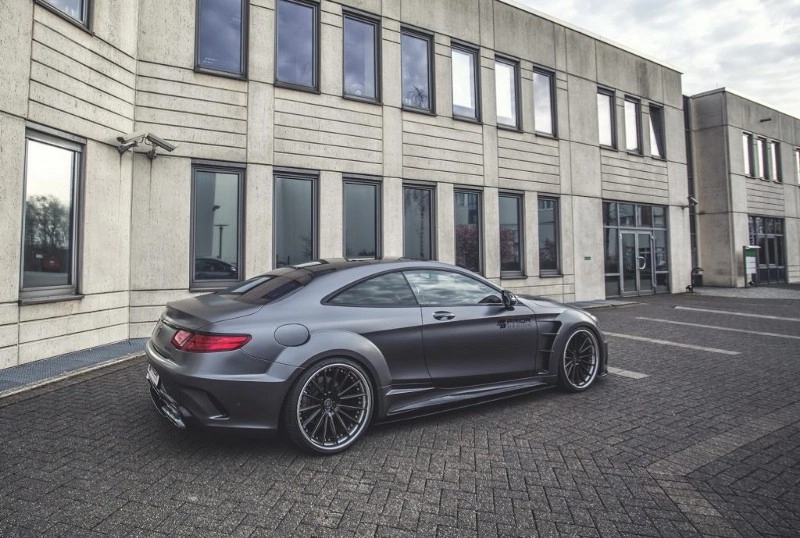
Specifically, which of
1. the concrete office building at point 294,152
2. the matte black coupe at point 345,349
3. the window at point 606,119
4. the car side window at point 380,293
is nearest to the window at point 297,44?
the concrete office building at point 294,152

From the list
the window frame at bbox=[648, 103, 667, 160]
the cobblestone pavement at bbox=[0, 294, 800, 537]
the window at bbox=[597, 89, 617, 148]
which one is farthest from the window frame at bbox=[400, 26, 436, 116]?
the window frame at bbox=[648, 103, 667, 160]

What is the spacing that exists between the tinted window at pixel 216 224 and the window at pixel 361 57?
11.0 ft

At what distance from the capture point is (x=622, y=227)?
14820 millimetres

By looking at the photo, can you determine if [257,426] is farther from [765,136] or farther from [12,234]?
[765,136]

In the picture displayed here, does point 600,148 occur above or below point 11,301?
above

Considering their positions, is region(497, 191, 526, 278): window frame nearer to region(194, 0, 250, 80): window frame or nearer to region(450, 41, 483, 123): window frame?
region(450, 41, 483, 123): window frame

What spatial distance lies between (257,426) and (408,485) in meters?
1.09

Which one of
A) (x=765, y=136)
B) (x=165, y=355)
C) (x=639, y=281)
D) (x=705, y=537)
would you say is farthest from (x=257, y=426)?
(x=765, y=136)

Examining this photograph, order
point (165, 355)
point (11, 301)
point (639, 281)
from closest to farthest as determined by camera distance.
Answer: point (165, 355), point (11, 301), point (639, 281)

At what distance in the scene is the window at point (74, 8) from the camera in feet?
21.3

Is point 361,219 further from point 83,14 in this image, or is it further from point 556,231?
point 556,231

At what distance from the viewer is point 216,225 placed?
8.63m

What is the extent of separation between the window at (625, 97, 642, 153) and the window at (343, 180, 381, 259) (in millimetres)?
9887

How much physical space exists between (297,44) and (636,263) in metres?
12.2
